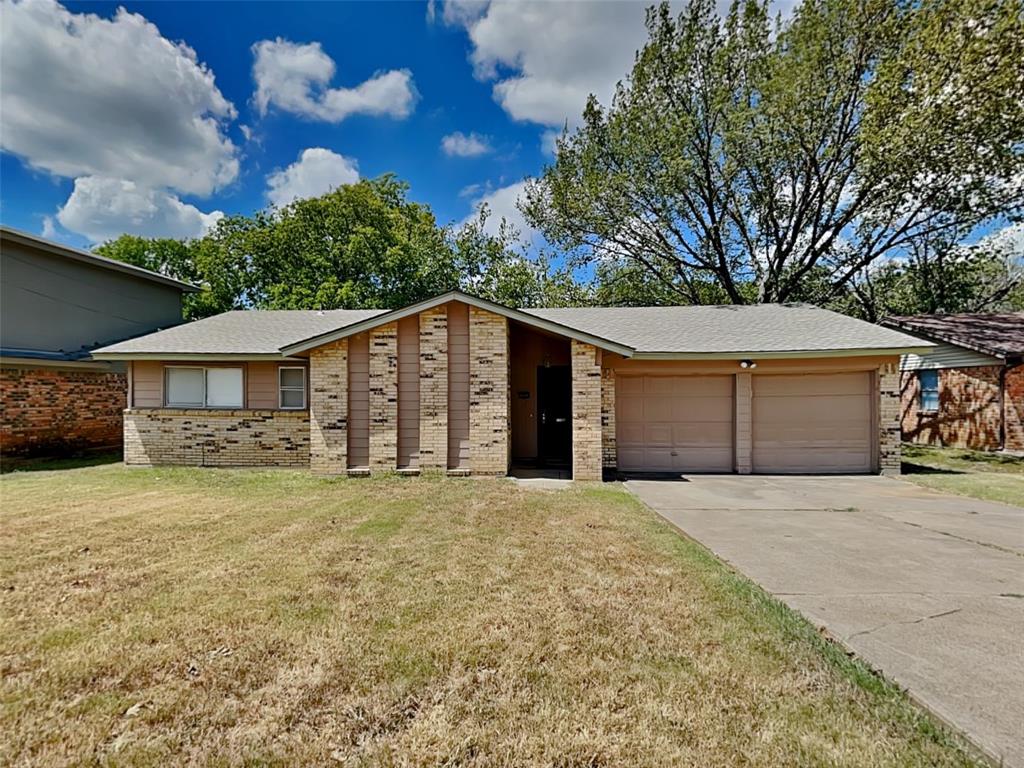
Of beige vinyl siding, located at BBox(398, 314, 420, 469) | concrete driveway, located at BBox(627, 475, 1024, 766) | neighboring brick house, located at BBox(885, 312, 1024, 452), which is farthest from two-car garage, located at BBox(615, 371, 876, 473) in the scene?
beige vinyl siding, located at BBox(398, 314, 420, 469)

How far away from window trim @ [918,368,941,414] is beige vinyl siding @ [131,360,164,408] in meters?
21.5

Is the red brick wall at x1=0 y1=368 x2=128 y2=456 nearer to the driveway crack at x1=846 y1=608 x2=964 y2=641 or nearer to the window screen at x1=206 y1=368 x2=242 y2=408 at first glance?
the window screen at x1=206 y1=368 x2=242 y2=408

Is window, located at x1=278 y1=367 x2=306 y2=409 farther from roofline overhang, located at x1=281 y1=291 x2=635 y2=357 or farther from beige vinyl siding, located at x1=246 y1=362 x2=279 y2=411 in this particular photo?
roofline overhang, located at x1=281 y1=291 x2=635 y2=357

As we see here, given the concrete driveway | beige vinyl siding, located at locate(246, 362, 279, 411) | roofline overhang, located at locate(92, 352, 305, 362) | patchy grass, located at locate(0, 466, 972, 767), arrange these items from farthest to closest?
beige vinyl siding, located at locate(246, 362, 279, 411) → roofline overhang, located at locate(92, 352, 305, 362) → the concrete driveway → patchy grass, located at locate(0, 466, 972, 767)

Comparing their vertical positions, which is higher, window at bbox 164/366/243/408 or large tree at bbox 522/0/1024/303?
large tree at bbox 522/0/1024/303

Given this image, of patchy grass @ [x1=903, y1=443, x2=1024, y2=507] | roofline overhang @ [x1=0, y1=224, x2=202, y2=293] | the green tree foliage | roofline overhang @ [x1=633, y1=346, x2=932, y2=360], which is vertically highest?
the green tree foliage

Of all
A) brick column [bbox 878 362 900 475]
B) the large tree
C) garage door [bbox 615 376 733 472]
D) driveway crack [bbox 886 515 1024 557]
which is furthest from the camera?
the large tree

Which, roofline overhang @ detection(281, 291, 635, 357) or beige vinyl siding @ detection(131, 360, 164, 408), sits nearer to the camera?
roofline overhang @ detection(281, 291, 635, 357)

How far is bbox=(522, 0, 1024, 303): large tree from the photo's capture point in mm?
13617

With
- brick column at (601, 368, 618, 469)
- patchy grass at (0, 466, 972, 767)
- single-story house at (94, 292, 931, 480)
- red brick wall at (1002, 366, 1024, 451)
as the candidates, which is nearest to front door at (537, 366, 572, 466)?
single-story house at (94, 292, 931, 480)

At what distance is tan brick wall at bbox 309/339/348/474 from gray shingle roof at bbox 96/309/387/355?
1.55 metres

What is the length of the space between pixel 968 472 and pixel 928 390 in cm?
615

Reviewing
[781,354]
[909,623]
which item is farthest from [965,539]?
[781,354]

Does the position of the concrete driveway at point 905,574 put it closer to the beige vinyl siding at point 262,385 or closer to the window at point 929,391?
the beige vinyl siding at point 262,385
